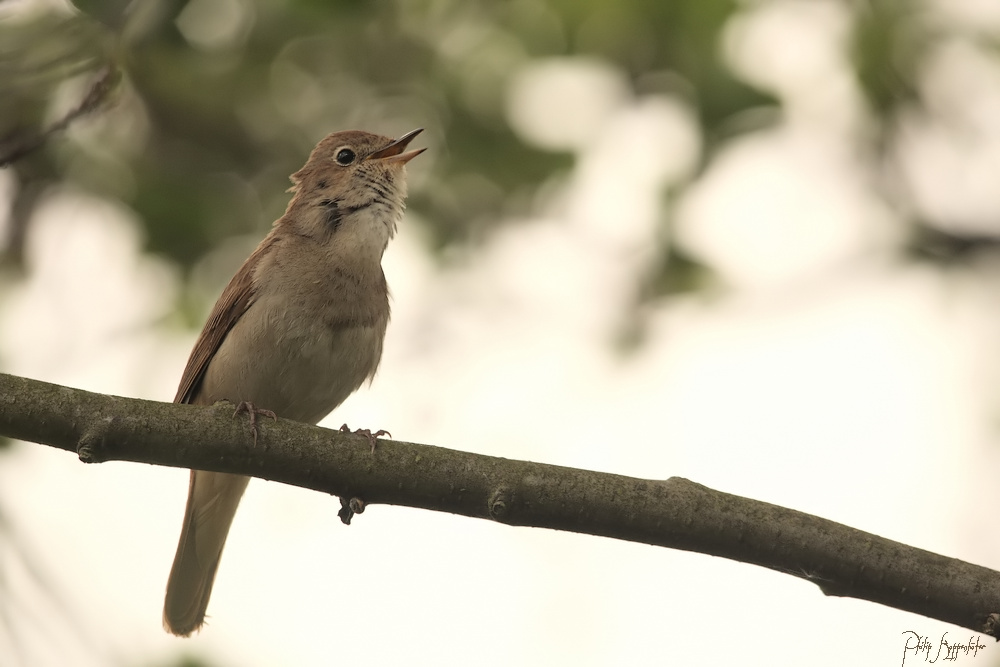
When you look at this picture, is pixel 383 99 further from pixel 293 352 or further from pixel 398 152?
pixel 293 352

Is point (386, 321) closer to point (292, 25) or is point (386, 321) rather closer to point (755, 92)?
point (292, 25)

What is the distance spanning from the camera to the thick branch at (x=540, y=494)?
12.4ft

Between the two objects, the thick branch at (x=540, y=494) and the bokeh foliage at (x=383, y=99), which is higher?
the bokeh foliage at (x=383, y=99)

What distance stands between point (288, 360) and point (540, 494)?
2.03 meters

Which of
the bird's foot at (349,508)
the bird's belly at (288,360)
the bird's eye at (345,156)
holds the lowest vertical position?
the bird's foot at (349,508)

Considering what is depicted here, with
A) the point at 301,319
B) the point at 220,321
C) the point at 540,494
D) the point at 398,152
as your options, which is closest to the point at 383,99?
the point at 398,152

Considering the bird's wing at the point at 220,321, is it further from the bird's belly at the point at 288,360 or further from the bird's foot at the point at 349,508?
the bird's foot at the point at 349,508

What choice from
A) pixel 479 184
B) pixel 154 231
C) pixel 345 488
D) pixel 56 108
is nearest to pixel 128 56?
pixel 56 108

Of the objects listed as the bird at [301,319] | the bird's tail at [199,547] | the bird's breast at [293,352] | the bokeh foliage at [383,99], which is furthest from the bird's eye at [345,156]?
the bird's tail at [199,547]

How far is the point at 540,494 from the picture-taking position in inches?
153

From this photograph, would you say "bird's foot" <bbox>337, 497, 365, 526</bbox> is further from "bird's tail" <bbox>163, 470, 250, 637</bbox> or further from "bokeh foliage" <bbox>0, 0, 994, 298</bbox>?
"bokeh foliage" <bbox>0, 0, 994, 298</bbox>

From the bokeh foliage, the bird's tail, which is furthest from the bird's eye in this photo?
the bird's tail

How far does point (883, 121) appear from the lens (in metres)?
6.31

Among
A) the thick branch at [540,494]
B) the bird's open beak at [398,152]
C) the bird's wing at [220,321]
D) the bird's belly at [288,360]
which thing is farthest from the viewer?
the bird's open beak at [398,152]
